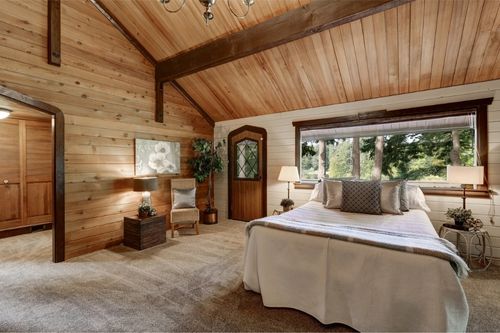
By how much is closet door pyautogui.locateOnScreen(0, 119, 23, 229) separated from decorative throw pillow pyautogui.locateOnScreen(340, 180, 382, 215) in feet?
18.6

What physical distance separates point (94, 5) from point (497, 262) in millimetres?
6717

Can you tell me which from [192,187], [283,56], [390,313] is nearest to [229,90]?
[283,56]

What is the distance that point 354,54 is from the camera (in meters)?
3.28

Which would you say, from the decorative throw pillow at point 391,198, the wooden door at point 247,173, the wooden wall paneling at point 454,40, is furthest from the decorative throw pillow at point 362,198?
the wooden door at point 247,173

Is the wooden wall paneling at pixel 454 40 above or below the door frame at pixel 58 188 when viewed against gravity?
above

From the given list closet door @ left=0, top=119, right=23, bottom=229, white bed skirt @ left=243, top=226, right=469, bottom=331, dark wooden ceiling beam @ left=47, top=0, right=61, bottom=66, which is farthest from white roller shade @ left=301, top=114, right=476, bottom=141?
closet door @ left=0, top=119, right=23, bottom=229

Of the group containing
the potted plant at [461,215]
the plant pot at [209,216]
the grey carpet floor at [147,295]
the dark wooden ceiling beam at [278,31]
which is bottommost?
the grey carpet floor at [147,295]

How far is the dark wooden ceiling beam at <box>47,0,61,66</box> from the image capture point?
10.2 feet

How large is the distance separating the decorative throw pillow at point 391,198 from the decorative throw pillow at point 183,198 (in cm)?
317

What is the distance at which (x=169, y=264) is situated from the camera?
2996mm

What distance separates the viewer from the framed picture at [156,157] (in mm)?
4143

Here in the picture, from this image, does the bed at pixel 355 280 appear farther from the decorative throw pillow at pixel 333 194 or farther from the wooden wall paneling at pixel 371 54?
the wooden wall paneling at pixel 371 54

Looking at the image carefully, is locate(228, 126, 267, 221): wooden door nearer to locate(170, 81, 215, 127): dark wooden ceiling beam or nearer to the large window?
locate(170, 81, 215, 127): dark wooden ceiling beam

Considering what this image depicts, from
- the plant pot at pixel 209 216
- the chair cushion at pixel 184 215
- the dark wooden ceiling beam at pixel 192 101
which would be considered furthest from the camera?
the plant pot at pixel 209 216
